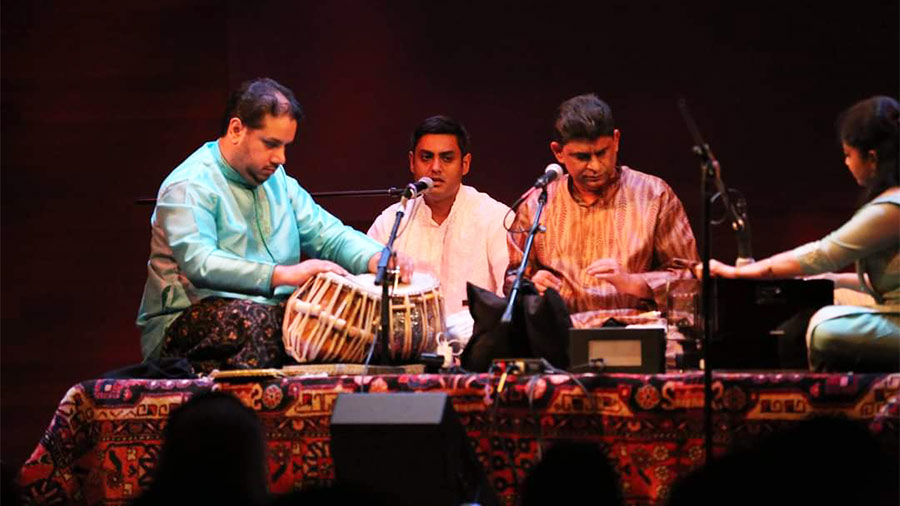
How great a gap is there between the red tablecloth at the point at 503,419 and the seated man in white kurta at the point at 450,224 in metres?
1.84

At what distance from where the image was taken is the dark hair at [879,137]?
4.29 metres

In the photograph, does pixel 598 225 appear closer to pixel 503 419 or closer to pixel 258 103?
pixel 258 103

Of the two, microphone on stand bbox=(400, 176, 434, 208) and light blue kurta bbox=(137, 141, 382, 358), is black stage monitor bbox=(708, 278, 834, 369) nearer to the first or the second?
microphone on stand bbox=(400, 176, 434, 208)

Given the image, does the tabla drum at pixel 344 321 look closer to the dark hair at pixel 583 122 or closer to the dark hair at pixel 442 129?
the dark hair at pixel 583 122

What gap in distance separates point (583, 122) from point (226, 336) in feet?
5.61

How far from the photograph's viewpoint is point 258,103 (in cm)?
524

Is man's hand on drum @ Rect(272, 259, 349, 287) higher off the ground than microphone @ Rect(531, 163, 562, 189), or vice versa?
microphone @ Rect(531, 163, 562, 189)

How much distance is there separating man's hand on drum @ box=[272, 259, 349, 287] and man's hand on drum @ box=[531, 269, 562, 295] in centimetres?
84

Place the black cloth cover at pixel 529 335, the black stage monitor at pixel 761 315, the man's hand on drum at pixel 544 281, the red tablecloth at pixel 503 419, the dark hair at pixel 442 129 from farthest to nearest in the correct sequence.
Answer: the dark hair at pixel 442 129, the man's hand on drum at pixel 544 281, the black cloth cover at pixel 529 335, the black stage monitor at pixel 761 315, the red tablecloth at pixel 503 419

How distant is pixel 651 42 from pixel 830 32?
0.88 m

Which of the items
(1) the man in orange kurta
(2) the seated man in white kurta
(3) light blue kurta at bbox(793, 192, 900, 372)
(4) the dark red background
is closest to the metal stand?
(1) the man in orange kurta

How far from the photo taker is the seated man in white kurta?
611cm

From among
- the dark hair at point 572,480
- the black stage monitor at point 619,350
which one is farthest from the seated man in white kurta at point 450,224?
the dark hair at point 572,480

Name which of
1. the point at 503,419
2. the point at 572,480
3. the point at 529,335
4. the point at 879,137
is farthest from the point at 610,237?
the point at 572,480
